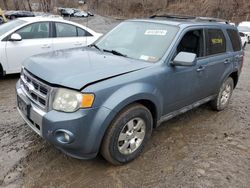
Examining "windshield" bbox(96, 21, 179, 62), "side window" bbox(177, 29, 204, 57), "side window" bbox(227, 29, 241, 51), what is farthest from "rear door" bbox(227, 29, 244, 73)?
"windshield" bbox(96, 21, 179, 62)

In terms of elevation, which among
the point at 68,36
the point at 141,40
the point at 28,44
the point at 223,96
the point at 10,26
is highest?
the point at 141,40

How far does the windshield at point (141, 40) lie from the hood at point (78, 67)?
0.76 feet

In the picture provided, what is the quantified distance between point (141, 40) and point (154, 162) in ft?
5.57

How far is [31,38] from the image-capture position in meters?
6.57

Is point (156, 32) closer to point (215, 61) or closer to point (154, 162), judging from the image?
point (215, 61)

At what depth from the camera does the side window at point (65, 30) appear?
6984 millimetres

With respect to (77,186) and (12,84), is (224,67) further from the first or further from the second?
(12,84)

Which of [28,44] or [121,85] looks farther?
[28,44]

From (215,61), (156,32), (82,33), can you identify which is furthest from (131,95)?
(82,33)

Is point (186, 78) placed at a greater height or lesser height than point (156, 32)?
lesser

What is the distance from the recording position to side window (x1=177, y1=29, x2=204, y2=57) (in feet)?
12.7

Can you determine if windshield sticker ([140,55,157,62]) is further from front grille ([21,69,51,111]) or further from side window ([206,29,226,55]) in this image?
front grille ([21,69,51,111])

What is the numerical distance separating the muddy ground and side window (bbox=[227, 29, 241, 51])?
1.51 meters

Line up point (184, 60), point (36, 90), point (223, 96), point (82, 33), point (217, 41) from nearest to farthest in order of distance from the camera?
1. point (36, 90)
2. point (184, 60)
3. point (217, 41)
4. point (223, 96)
5. point (82, 33)
